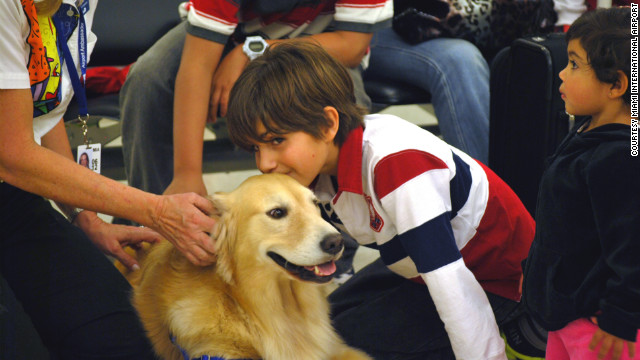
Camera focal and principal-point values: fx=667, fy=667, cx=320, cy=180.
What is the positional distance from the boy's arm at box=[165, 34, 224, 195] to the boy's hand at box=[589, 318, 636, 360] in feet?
3.94

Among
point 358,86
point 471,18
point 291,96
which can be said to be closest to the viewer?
point 291,96

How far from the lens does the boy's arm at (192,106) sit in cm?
207

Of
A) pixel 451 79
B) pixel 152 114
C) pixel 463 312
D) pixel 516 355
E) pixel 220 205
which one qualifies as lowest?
pixel 516 355

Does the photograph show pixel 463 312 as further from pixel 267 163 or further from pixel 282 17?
pixel 282 17

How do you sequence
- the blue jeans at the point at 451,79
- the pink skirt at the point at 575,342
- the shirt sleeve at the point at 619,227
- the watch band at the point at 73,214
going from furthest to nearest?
the blue jeans at the point at 451,79 < the watch band at the point at 73,214 < the pink skirt at the point at 575,342 < the shirt sleeve at the point at 619,227

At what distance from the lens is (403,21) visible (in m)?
2.66

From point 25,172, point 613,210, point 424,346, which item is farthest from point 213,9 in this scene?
point 613,210

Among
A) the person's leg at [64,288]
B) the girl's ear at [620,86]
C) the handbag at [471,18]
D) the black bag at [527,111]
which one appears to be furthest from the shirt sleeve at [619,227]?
the handbag at [471,18]

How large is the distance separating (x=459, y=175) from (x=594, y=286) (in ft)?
1.32

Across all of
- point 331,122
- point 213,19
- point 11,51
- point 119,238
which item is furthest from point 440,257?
point 213,19

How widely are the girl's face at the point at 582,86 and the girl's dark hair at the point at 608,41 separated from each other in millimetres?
12

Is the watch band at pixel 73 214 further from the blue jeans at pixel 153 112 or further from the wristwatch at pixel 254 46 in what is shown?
the wristwatch at pixel 254 46

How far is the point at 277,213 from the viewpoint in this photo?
4.77 feet

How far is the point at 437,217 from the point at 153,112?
4.33 feet
